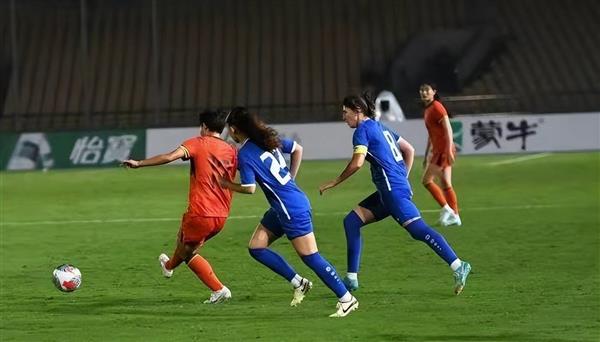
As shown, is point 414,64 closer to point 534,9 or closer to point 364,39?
point 364,39

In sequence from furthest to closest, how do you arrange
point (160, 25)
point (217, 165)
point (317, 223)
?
point (160, 25), point (317, 223), point (217, 165)

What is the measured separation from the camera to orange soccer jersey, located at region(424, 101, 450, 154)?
18016 millimetres

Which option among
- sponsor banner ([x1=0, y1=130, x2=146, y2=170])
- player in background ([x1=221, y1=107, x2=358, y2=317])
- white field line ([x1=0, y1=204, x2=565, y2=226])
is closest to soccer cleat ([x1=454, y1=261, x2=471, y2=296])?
player in background ([x1=221, y1=107, x2=358, y2=317])

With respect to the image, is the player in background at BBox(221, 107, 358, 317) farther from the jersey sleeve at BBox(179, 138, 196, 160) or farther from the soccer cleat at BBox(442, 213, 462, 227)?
the soccer cleat at BBox(442, 213, 462, 227)

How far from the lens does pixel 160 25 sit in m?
49.7

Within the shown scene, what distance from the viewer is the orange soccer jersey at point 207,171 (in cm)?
1207

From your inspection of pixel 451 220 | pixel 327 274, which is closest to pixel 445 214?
pixel 451 220

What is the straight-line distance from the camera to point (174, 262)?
1272 centimetres

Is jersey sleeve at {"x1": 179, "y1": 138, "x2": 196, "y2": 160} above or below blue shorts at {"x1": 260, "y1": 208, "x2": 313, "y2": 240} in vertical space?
above

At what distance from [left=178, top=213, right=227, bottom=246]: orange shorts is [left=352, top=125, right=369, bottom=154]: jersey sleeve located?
4.68 feet

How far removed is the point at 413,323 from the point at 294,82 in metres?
36.3

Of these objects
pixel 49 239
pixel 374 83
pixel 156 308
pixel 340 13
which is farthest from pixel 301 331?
pixel 340 13

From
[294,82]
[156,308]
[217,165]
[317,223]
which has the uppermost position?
[217,165]

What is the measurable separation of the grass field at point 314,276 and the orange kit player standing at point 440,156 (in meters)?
0.37
